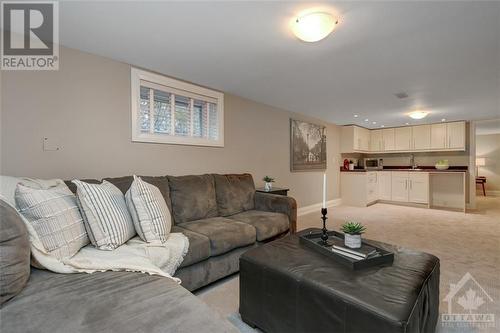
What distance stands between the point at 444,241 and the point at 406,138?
12.8 ft

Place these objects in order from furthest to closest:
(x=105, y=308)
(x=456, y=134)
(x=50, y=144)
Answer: (x=456, y=134), (x=50, y=144), (x=105, y=308)

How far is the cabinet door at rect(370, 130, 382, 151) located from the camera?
22.9ft

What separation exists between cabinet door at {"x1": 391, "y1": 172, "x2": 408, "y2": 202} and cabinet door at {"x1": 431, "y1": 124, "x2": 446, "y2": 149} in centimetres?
97

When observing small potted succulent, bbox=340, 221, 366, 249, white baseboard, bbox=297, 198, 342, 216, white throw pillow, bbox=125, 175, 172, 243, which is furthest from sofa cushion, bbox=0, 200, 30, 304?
white baseboard, bbox=297, 198, 342, 216

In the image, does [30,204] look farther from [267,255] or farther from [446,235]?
[446,235]

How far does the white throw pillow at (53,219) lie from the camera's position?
136 centimetres

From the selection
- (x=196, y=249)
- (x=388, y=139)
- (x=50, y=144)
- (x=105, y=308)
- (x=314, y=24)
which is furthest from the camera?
(x=388, y=139)

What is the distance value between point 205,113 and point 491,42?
10.0 ft

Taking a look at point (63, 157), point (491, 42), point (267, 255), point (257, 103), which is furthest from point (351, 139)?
point (63, 157)

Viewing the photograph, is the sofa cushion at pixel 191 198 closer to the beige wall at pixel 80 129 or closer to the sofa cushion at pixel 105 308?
the beige wall at pixel 80 129

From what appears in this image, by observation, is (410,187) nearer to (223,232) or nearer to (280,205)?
(280,205)

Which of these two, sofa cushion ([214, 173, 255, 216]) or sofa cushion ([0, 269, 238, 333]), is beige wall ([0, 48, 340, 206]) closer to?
sofa cushion ([214, 173, 255, 216])

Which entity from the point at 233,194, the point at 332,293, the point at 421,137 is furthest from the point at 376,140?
the point at 332,293

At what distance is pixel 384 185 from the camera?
6.60 metres
